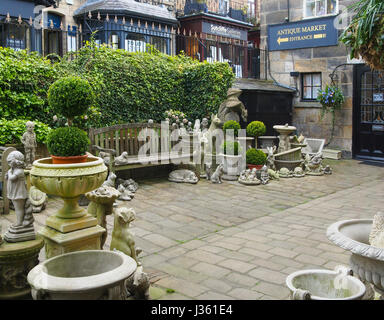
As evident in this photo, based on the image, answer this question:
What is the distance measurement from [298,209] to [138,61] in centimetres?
585

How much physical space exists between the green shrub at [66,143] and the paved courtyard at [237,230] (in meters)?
1.55

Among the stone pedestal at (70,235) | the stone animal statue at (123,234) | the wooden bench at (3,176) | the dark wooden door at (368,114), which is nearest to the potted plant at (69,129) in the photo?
the stone pedestal at (70,235)

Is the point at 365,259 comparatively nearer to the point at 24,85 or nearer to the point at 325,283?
the point at 325,283

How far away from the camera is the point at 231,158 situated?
10.4 metres

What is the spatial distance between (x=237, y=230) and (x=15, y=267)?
343 centimetres

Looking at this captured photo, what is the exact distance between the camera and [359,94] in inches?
558

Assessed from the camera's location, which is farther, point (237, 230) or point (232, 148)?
point (232, 148)

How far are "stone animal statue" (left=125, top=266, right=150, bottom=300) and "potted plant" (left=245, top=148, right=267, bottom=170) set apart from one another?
697 centimetres

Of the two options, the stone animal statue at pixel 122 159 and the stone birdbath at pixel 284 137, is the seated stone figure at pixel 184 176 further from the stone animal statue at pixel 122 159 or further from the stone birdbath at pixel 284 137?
the stone birdbath at pixel 284 137

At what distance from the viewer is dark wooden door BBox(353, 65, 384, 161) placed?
13.8 m

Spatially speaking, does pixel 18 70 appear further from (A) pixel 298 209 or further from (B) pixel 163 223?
(A) pixel 298 209

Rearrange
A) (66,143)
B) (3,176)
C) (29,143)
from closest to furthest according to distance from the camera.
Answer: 1. (66,143)
2. (3,176)
3. (29,143)

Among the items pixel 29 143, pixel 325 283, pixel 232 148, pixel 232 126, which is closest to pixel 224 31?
pixel 232 126

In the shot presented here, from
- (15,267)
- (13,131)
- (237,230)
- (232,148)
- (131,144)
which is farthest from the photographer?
(232,148)
